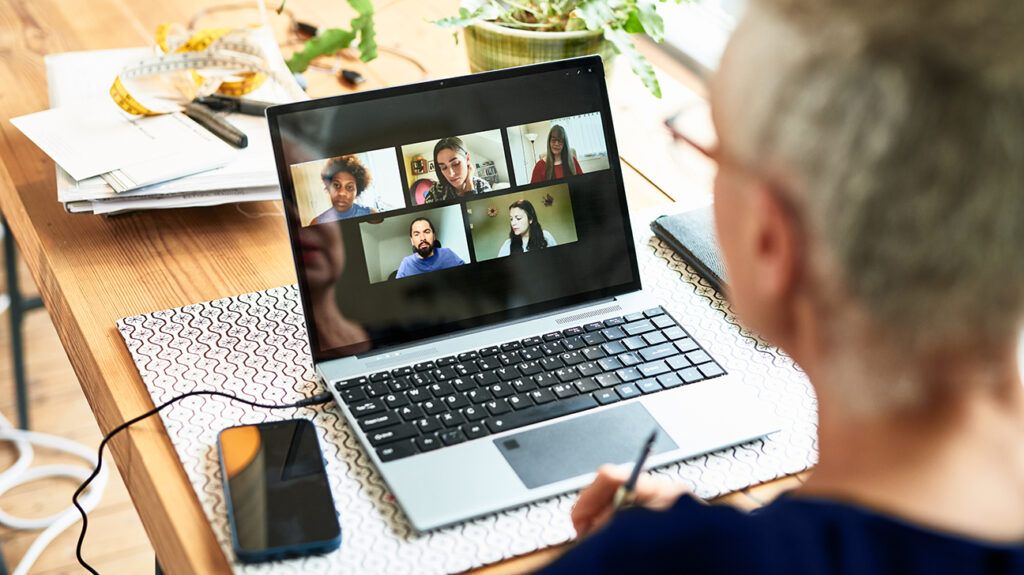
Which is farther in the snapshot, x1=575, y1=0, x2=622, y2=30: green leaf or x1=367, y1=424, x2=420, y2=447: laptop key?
x1=575, y1=0, x2=622, y2=30: green leaf

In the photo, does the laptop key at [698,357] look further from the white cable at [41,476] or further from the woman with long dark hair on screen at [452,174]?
the white cable at [41,476]

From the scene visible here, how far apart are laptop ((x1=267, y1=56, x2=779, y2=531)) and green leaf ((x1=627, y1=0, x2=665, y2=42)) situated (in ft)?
0.81

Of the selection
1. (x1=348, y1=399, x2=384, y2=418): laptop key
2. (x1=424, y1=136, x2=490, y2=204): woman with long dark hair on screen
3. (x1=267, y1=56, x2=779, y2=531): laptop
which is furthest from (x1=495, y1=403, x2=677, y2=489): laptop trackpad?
(x1=424, y1=136, x2=490, y2=204): woman with long dark hair on screen

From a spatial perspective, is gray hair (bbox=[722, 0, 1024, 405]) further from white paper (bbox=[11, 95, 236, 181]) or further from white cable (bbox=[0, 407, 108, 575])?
white cable (bbox=[0, 407, 108, 575])

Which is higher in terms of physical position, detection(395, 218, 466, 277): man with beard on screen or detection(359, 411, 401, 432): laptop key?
detection(395, 218, 466, 277): man with beard on screen

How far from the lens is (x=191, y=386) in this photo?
0.92 metres

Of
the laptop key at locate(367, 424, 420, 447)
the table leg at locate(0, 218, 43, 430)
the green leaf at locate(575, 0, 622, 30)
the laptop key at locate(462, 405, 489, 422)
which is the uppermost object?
the green leaf at locate(575, 0, 622, 30)

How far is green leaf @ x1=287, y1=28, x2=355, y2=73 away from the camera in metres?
1.37

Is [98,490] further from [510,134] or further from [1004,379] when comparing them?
[1004,379]

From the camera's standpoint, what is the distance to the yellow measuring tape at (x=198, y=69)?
4.12 ft

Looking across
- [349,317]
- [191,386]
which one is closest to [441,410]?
[349,317]

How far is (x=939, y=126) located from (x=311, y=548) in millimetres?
509

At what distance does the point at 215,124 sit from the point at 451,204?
0.38 metres

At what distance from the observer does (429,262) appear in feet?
3.12
